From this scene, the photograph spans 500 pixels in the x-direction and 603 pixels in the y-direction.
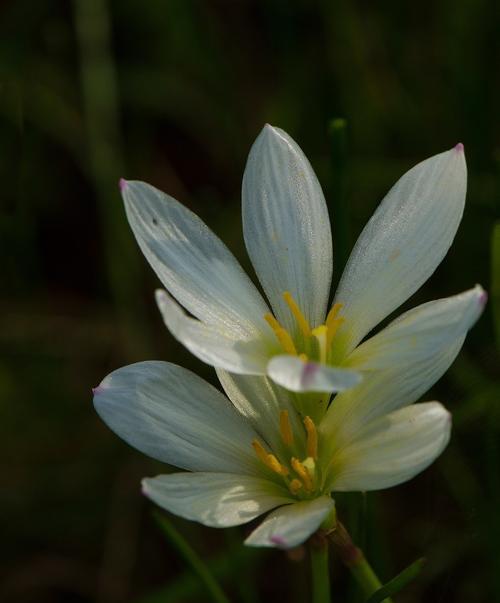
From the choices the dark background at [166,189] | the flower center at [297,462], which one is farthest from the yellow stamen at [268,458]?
the dark background at [166,189]

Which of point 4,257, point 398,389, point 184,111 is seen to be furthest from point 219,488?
point 184,111

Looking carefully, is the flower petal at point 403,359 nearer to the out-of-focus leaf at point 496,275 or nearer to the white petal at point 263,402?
the white petal at point 263,402

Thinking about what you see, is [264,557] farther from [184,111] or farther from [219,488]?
[184,111]


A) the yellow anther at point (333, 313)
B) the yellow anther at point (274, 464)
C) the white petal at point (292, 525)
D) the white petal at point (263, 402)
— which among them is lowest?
the white petal at point (292, 525)

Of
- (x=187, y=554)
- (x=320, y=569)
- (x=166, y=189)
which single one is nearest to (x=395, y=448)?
(x=320, y=569)

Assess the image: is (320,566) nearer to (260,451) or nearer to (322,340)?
(260,451)

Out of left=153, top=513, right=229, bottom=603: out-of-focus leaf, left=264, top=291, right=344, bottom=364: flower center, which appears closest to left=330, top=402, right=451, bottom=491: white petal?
left=264, top=291, right=344, bottom=364: flower center

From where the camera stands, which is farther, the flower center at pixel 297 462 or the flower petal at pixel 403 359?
the flower center at pixel 297 462
